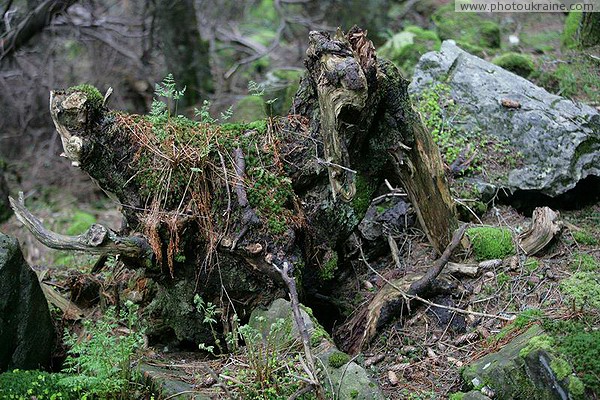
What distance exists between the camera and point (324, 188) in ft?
16.5

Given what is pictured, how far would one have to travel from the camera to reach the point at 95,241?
4.36 meters

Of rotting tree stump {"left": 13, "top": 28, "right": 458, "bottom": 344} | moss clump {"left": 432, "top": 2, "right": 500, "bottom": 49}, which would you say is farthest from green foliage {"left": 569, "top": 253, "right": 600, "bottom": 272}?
moss clump {"left": 432, "top": 2, "right": 500, "bottom": 49}

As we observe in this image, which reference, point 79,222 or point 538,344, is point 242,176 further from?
point 79,222

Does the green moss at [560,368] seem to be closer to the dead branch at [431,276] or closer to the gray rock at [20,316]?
the dead branch at [431,276]

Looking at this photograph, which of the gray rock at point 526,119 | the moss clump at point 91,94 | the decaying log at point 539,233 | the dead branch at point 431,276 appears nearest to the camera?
the moss clump at point 91,94

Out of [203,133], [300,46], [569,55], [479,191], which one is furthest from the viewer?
[300,46]

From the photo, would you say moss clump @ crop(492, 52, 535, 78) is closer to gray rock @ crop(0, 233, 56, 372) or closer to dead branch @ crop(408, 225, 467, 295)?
dead branch @ crop(408, 225, 467, 295)

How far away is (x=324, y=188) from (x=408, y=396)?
1816mm

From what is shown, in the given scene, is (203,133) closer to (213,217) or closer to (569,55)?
(213,217)

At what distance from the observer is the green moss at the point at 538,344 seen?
3787mm

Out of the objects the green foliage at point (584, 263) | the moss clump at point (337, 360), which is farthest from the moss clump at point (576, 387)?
the green foliage at point (584, 263)

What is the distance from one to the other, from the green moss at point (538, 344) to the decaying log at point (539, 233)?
157cm

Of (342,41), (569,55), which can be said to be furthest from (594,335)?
(569,55)

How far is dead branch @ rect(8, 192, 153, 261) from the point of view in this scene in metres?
4.37
